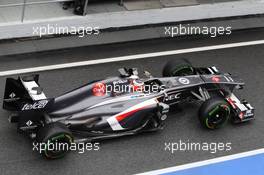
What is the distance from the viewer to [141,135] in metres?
8.45

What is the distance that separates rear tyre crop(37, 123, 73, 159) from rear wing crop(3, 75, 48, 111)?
1.39 feet

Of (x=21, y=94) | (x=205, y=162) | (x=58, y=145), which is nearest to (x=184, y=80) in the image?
(x=205, y=162)

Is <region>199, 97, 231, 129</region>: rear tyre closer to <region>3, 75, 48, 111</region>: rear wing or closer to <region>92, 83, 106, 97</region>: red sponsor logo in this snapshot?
<region>92, 83, 106, 97</region>: red sponsor logo

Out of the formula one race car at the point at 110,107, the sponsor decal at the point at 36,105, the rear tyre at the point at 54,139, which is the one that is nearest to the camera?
the rear tyre at the point at 54,139

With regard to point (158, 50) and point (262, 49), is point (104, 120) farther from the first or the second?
point (262, 49)

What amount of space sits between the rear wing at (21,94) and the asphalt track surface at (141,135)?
1.71ft

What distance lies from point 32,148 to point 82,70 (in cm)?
266

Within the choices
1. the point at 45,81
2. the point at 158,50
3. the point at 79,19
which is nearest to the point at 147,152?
the point at 45,81

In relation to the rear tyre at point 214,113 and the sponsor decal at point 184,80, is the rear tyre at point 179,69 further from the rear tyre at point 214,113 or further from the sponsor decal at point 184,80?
the rear tyre at point 214,113

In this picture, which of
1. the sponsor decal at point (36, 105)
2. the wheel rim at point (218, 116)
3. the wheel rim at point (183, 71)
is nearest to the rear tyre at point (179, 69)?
the wheel rim at point (183, 71)

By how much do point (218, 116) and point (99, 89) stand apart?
2121 millimetres

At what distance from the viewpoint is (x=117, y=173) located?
25.3 feet

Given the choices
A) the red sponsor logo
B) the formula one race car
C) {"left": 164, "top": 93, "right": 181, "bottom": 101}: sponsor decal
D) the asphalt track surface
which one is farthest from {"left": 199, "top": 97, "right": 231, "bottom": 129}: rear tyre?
the red sponsor logo

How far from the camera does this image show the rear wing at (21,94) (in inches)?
306
